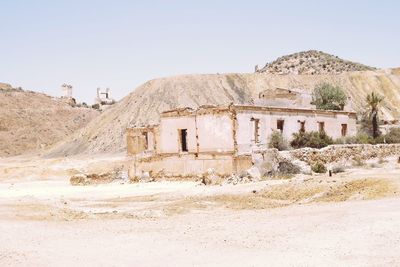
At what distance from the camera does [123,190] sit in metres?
30.5

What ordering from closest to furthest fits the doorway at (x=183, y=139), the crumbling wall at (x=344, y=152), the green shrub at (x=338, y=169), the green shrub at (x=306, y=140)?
1. the green shrub at (x=338, y=169)
2. the crumbling wall at (x=344, y=152)
3. the doorway at (x=183, y=139)
4. the green shrub at (x=306, y=140)

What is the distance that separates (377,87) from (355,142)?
47.5 meters

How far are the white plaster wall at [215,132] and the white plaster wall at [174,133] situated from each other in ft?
1.76

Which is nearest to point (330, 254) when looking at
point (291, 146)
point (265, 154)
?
point (265, 154)

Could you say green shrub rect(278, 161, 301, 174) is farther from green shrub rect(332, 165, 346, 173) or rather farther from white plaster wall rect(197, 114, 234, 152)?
white plaster wall rect(197, 114, 234, 152)

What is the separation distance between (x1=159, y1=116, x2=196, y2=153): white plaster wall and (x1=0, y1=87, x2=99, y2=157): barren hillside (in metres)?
47.9

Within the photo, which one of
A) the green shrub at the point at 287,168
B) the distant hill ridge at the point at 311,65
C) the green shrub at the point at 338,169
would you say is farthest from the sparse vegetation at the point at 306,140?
the distant hill ridge at the point at 311,65

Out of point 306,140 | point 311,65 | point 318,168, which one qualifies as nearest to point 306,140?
point 306,140

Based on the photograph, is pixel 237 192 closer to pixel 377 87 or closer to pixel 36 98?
pixel 377 87

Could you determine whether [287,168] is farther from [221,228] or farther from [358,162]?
[221,228]

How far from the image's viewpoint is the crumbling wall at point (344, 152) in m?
31.5

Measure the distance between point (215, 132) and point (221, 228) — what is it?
16.5 meters

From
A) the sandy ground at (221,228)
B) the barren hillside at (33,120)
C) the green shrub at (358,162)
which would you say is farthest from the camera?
the barren hillside at (33,120)

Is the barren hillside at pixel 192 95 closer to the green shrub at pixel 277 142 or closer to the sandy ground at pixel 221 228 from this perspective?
the green shrub at pixel 277 142
